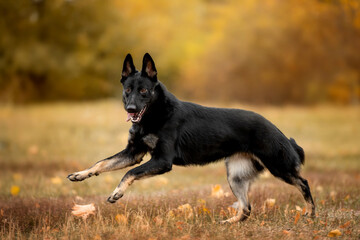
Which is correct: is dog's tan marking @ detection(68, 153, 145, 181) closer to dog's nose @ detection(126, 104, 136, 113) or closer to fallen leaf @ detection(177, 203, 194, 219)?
dog's nose @ detection(126, 104, 136, 113)

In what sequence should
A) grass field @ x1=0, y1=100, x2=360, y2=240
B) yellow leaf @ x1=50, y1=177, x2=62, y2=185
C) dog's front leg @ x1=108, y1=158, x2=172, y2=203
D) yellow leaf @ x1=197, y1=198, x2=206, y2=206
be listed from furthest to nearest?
yellow leaf @ x1=50, y1=177, x2=62, y2=185, yellow leaf @ x1=197, y1=198, x2=206, y2=206, dog's front leg @ x1=108, y1=158, x2=172, y2=203, grass field @ x1=0, y1=100, x2=360, y2=240

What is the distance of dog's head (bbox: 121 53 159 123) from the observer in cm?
488

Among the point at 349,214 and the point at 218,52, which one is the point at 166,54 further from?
the point at 349,214

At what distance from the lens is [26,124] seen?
1783 cm

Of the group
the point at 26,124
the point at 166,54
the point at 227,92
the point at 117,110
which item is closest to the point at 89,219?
the point at 26,124

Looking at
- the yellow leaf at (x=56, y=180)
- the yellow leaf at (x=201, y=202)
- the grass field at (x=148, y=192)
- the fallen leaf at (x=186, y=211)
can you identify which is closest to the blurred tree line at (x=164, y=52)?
the grass field at (x=148, y=192)

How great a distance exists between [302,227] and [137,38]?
2492cm

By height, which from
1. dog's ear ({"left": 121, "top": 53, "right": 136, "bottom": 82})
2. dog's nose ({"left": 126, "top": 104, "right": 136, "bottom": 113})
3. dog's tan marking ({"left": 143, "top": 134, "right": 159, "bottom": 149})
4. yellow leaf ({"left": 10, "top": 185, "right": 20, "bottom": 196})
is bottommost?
yellow leaf ({"left": 10, "top": 185, "right": 20, "bottom": 196})

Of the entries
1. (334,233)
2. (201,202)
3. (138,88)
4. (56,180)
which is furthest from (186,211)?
(56,180)

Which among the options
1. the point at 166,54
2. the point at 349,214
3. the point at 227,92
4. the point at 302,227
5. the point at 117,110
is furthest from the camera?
the point at 166,54

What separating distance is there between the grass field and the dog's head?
43.1 inches

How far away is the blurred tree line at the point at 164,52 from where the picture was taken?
25.6m

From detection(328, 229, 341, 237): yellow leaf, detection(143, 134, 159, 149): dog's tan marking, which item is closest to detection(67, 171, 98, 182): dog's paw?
detection(143, 134, 159, 149): dog's tan marking

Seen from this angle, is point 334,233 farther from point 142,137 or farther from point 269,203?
point 142,137
